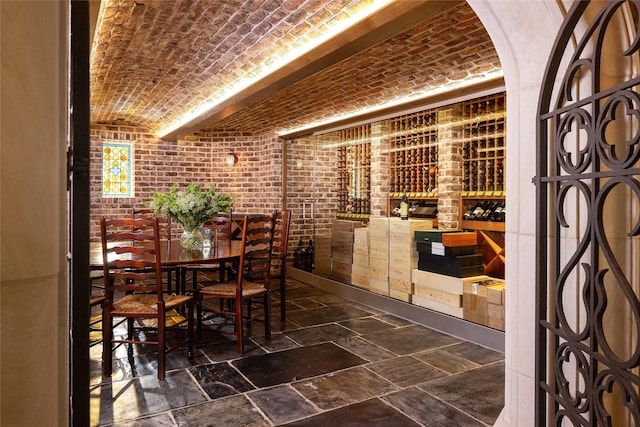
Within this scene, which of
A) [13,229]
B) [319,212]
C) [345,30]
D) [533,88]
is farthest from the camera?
[319,212]

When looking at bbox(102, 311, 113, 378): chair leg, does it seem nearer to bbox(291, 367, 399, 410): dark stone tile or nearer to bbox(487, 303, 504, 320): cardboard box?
bbox(291, 367, 399, 410): dark stone tile

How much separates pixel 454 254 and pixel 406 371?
4.79ft

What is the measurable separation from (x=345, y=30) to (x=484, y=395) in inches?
102

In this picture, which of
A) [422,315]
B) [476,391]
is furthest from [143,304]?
[422,315]

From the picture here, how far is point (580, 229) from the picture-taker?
135 cm

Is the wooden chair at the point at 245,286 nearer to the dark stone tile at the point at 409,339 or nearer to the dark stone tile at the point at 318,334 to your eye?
the dark stone tile at the point at 318,334

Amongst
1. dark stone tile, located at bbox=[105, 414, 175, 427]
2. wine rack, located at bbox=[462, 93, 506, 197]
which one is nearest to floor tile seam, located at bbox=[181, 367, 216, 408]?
dark stone tile, located at bbox=[105, 414, 175, 427]

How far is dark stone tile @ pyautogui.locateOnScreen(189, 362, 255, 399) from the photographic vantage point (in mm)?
2827

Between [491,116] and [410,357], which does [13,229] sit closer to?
[410,357]

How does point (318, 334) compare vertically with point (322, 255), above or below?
below

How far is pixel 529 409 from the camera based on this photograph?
1558 mm

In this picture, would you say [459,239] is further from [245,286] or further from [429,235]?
[245,286]

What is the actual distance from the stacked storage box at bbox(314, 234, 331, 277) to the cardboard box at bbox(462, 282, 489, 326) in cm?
244

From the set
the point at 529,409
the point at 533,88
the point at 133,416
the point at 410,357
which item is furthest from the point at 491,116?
the point at 133,416
